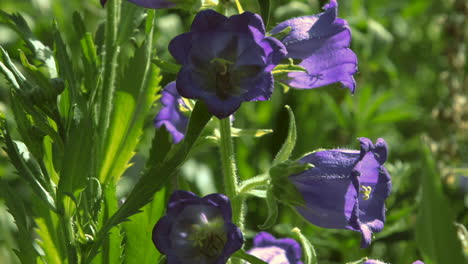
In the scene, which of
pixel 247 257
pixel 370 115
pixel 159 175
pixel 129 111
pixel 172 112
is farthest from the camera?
pixel 370 115

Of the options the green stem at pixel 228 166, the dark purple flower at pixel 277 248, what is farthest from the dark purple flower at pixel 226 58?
the dark purple flower at pixel 277 248

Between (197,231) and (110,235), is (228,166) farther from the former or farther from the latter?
(110,235)

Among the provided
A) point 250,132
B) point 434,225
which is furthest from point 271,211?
point 434,225

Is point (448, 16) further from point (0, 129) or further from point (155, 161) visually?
point (0, 129)

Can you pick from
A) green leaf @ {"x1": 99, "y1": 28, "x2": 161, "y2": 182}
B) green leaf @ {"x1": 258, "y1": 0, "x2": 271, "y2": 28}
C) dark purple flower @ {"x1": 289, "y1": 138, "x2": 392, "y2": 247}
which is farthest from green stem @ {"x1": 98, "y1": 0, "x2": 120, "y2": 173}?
dark purple flower @ {"x1": 289, "y1": 138, "x2": 392, "y2": 247}

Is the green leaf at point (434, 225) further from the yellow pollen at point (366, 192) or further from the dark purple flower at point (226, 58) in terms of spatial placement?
the dark purple flower at point (226, 58)
